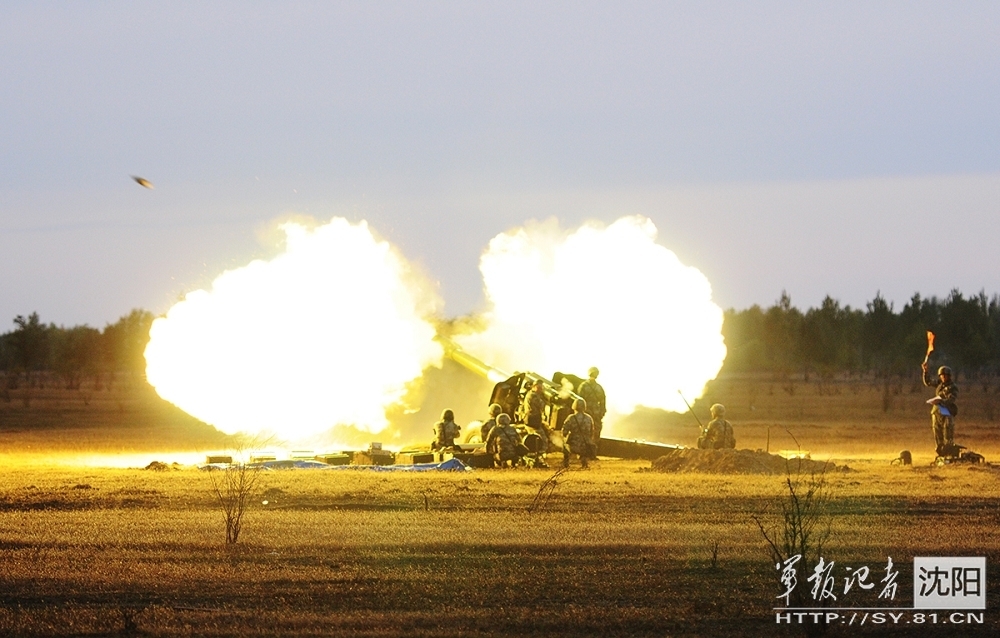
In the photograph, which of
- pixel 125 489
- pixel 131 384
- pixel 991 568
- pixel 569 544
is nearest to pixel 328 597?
pixel 569 544

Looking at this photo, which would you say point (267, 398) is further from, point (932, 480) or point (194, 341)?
point (932, 480)

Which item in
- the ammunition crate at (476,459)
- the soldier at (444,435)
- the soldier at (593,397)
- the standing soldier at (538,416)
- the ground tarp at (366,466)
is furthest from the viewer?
the soldier at (593,397)

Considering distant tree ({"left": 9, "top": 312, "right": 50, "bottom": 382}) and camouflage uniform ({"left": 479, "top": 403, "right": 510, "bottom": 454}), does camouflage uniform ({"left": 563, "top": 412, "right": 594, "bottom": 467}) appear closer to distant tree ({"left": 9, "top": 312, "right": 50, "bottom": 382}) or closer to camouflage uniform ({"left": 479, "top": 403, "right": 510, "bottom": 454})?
camouflage uniform ({"left": 479, "top": 403, "right": 510, "bottom": 454})

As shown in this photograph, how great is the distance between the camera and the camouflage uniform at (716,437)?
29844 millimetres

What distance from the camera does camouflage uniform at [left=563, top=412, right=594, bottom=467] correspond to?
29.5m

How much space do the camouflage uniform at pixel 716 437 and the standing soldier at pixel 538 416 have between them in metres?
3.19

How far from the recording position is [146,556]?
15344mm

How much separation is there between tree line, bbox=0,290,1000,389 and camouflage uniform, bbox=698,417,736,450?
151 ft

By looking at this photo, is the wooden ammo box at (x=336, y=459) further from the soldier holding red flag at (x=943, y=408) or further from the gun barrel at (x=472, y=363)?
the soldier holding red flag at (x=943, y=408)

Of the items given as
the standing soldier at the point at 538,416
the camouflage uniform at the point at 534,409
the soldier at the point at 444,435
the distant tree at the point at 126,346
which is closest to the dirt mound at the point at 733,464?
the standing soldier at the point at 538,416

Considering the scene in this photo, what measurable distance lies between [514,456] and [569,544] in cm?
1268

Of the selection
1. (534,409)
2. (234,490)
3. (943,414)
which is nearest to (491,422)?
(534,409)

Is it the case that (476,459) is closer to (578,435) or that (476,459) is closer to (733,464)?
(578,435)

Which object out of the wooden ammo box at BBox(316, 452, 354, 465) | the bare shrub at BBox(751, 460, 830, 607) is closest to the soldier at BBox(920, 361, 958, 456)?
the bare shrub at BBox(751, 460, 830, 607)
